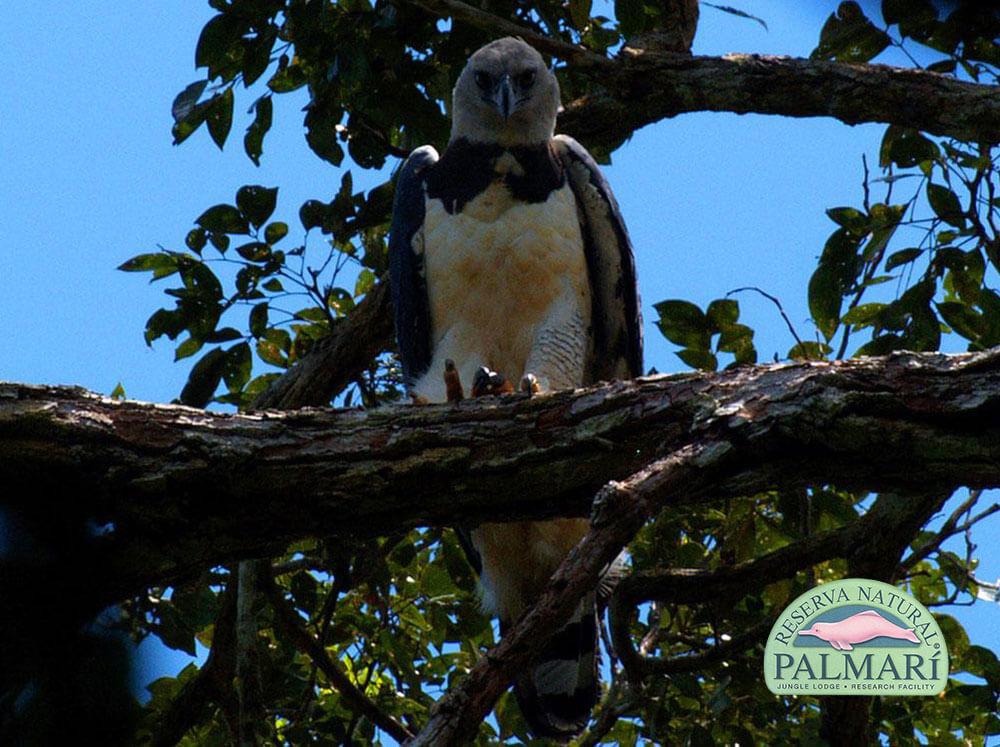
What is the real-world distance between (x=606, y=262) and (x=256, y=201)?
1.05 meters

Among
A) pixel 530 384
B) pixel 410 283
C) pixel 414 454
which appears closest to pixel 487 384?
pixel 530 384

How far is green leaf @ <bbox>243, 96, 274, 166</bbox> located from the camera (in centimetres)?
379

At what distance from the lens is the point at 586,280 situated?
3.67 metres

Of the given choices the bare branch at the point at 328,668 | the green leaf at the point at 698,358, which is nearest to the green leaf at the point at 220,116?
the bare branch at the point at 328,668

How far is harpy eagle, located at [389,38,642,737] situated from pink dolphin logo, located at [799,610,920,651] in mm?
985

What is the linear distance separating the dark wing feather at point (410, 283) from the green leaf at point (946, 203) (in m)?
1.43

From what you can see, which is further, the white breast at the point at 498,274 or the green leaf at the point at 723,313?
the white breast at the point at 498,274

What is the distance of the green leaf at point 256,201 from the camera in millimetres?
3605

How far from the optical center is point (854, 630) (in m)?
2.58

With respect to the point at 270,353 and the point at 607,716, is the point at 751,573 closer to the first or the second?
the point at 607,716

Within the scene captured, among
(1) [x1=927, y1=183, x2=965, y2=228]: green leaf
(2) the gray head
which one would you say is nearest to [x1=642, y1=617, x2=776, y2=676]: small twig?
(1) [x1=927, y1=183, x2=965, y2=228]: green leaf

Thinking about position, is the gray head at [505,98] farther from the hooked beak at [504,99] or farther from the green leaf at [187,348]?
the green leaf at [187,348]

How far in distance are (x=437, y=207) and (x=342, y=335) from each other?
0.53 meters

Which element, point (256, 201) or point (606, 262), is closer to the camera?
point (256, 201)
